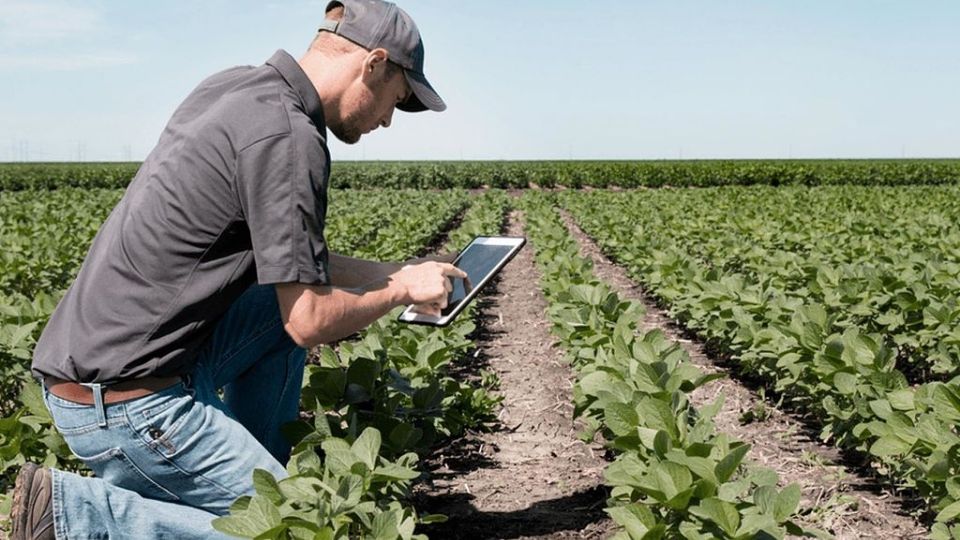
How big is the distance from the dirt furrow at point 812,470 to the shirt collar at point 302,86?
177 centimetres

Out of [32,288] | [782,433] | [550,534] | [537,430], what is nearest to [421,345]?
[537,430]

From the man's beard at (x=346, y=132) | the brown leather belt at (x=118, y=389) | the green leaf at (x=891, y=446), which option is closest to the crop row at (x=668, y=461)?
the green leaf at (x=891, y=446)

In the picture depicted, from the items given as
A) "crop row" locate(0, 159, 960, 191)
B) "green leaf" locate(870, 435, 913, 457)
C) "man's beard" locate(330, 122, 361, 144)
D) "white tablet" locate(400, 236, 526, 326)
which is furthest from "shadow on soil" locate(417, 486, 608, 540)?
"crop row" locate(0, 159, 960, 191)

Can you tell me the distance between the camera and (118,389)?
2445 millimetres

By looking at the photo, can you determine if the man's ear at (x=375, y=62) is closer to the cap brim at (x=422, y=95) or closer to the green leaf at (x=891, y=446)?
the cap brim at (x=422, y=95)

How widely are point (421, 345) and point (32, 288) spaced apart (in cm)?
489

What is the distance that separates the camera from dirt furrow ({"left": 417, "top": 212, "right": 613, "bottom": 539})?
11.5 ft

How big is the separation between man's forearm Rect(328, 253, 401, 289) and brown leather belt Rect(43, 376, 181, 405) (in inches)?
25.8

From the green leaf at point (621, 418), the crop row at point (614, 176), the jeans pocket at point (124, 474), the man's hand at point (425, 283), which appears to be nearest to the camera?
the jeans pocket at point (124, 474)

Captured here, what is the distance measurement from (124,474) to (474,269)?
128cm

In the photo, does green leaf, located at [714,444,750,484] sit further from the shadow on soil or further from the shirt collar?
the shirt collar

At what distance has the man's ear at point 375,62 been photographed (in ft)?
8.02

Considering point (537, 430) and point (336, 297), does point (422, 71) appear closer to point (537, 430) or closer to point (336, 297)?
point (336, 297)

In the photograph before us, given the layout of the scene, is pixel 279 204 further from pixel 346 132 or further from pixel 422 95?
pixel 422 95
